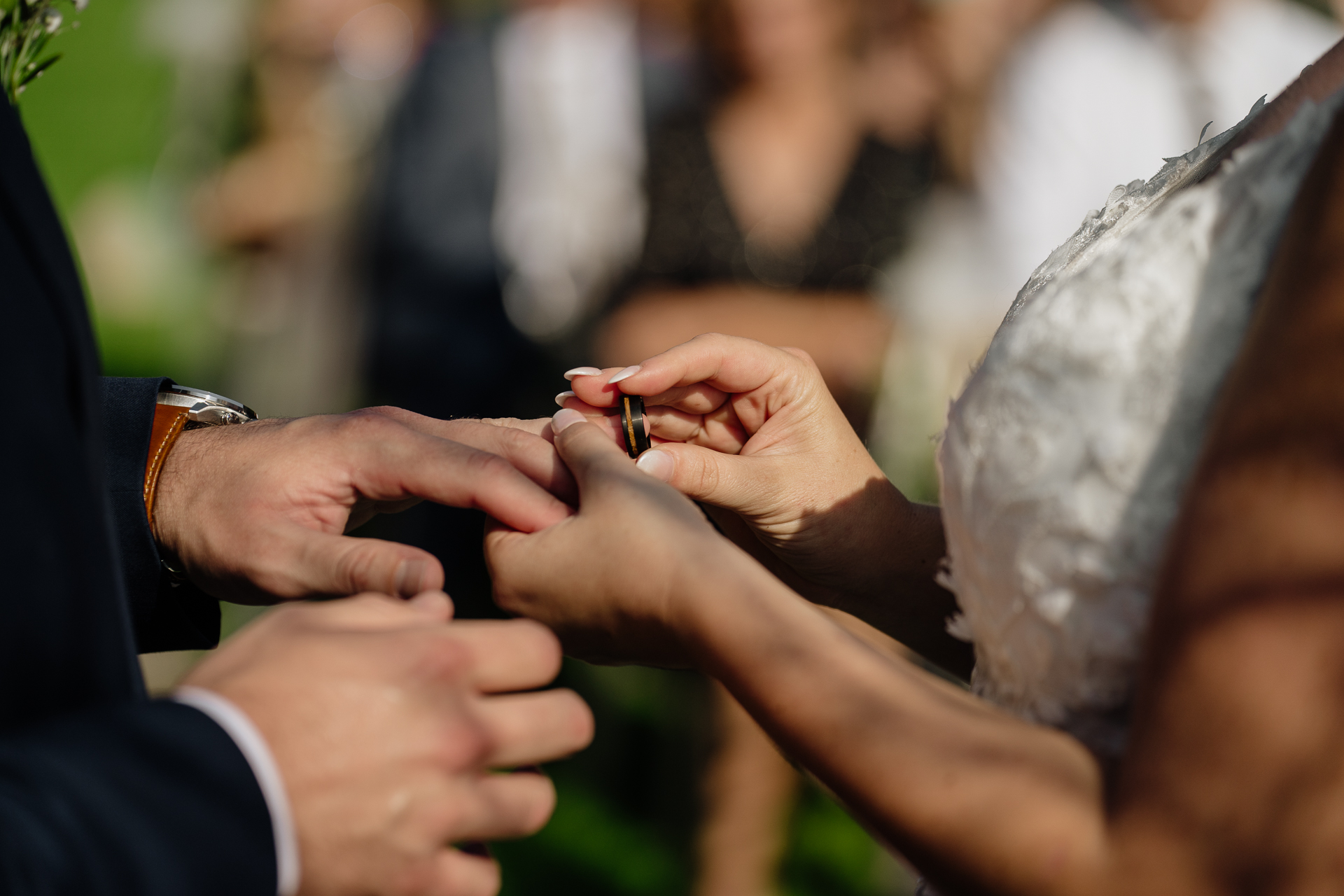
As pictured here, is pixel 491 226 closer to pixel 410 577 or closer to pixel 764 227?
pixel 764 227

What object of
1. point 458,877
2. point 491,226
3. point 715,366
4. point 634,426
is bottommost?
point 458,877

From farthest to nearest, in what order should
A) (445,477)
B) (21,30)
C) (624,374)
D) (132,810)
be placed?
(624,374) < (445,477) < (21,30) < (132,810)

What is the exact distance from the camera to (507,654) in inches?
42.4

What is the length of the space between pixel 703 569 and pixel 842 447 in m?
0.76

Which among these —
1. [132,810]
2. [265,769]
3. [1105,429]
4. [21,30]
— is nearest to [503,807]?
[265,769]

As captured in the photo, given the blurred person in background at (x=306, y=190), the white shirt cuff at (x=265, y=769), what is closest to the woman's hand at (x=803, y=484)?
the white shirt cuff at (x=265, y=769)

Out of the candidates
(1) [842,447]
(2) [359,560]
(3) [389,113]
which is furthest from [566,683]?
(2) [359,560]

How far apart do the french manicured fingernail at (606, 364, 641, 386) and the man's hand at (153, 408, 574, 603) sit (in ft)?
0.61

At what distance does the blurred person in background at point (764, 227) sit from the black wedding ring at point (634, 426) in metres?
1.63

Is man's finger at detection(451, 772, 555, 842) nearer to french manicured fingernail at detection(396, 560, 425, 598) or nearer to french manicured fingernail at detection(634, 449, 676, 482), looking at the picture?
french manicured fingernail at detection(396, 560, 425, 598)

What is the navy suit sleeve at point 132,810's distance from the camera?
727mm

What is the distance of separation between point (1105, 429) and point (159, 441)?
1514 millimetres

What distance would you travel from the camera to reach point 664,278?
339 centimetres

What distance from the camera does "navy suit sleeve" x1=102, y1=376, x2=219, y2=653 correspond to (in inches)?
61.6
